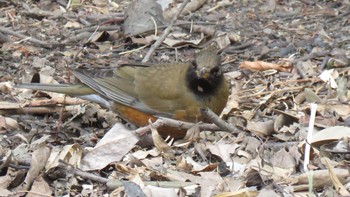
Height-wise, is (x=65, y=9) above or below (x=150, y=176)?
below

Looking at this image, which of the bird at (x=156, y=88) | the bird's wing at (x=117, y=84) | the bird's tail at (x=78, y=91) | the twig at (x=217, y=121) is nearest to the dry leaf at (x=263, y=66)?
the bird at (x=156, y=88)

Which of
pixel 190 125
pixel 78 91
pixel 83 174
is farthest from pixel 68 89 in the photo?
pixel 83 174

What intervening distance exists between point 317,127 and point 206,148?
2.82 ft

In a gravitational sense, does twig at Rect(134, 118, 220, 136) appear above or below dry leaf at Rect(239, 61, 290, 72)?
above

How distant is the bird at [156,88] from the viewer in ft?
19.1

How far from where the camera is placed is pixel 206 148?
524cm

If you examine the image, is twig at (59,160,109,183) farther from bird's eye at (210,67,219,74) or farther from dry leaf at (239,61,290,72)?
dry leaf at (239,61,290,72)

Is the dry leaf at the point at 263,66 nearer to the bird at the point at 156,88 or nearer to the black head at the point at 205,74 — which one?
the bird at the point at 156,88

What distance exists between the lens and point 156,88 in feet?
20.2

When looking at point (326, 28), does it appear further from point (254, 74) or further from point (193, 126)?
A: point (193, 126)

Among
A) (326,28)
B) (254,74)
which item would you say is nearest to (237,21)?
(326,28)

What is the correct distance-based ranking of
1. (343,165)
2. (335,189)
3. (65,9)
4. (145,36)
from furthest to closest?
(65,9)
(145,36)
(343,165)
(335,189)

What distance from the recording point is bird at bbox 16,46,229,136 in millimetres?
5820

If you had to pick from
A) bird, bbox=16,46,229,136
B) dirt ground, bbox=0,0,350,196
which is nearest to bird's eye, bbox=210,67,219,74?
bird, bbox=16,46,229,136
